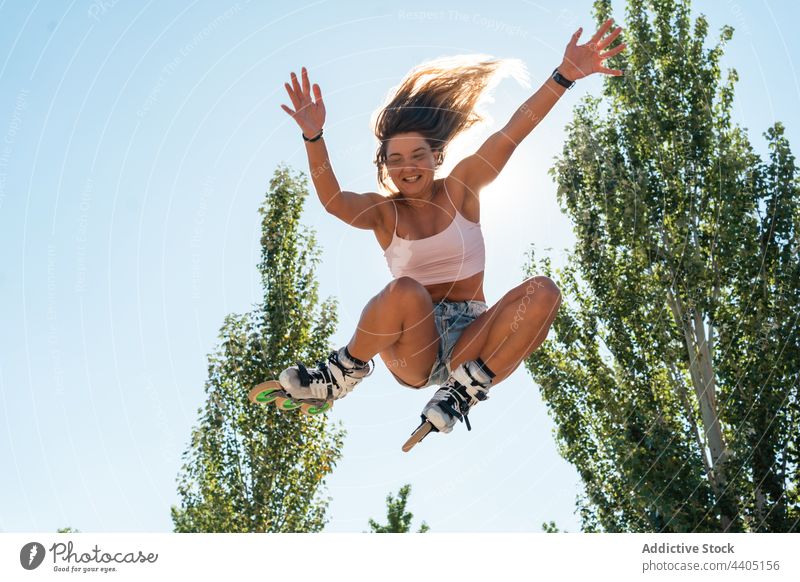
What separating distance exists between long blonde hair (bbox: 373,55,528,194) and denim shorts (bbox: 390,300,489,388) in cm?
98

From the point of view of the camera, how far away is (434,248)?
5.73 metres

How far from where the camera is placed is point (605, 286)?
13062mm

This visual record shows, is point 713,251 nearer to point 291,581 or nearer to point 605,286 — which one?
point 605,286

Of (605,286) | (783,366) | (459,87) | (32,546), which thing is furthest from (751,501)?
(32,546)

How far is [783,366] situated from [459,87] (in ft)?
26.3

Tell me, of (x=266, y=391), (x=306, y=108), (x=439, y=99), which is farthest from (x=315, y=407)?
(x=439, y=99)

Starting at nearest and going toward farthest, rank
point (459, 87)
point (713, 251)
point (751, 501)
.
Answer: point (459, 87), point (751, 501), point (713, 251)

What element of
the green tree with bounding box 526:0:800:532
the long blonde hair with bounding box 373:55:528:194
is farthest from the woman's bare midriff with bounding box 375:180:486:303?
the green tree with bounding box 526:0:800:532

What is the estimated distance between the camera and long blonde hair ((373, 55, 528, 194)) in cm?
589

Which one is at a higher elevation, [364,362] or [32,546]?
[364,362]

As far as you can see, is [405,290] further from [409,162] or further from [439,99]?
[439,99]

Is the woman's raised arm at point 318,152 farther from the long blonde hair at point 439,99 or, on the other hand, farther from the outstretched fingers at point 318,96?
the long blonde hair at point 439,99

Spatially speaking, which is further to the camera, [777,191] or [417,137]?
[777,191]

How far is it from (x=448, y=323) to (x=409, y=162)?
110 centimetres
